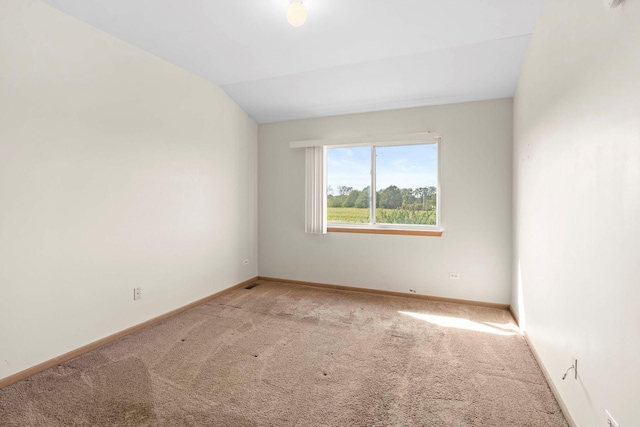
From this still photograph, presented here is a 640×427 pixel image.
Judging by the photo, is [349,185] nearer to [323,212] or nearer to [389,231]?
[323,212]

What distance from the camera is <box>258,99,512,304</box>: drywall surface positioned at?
3496mm

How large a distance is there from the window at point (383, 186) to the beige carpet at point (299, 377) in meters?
1.32

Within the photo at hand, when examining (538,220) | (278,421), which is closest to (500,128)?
(538,220)

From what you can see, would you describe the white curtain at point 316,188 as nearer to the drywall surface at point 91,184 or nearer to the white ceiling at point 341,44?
the white ceiling at point 341,44

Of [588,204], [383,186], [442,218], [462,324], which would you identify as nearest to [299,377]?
[462,324]

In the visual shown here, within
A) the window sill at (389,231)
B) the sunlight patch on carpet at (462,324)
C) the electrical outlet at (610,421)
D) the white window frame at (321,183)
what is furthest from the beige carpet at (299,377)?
the white window frame at (321,183)

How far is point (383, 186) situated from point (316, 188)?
89cm

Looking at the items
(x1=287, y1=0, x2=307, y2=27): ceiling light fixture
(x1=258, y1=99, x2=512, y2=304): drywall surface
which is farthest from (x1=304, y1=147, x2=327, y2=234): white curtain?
(x1=287, y1=0, x2=307, y2=27): ceiling light fixture

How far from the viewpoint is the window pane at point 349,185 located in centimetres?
421

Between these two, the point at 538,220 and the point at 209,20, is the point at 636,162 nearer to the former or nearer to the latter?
the point at 538,220

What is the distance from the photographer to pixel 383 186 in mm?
4113

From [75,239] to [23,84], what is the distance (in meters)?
1.12

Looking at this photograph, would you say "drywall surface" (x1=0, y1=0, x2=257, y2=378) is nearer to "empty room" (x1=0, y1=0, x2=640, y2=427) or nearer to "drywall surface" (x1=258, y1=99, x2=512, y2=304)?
"empty room" (x1=0, y1=0, x2=640, y2=427)

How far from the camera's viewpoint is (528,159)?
2602mm
